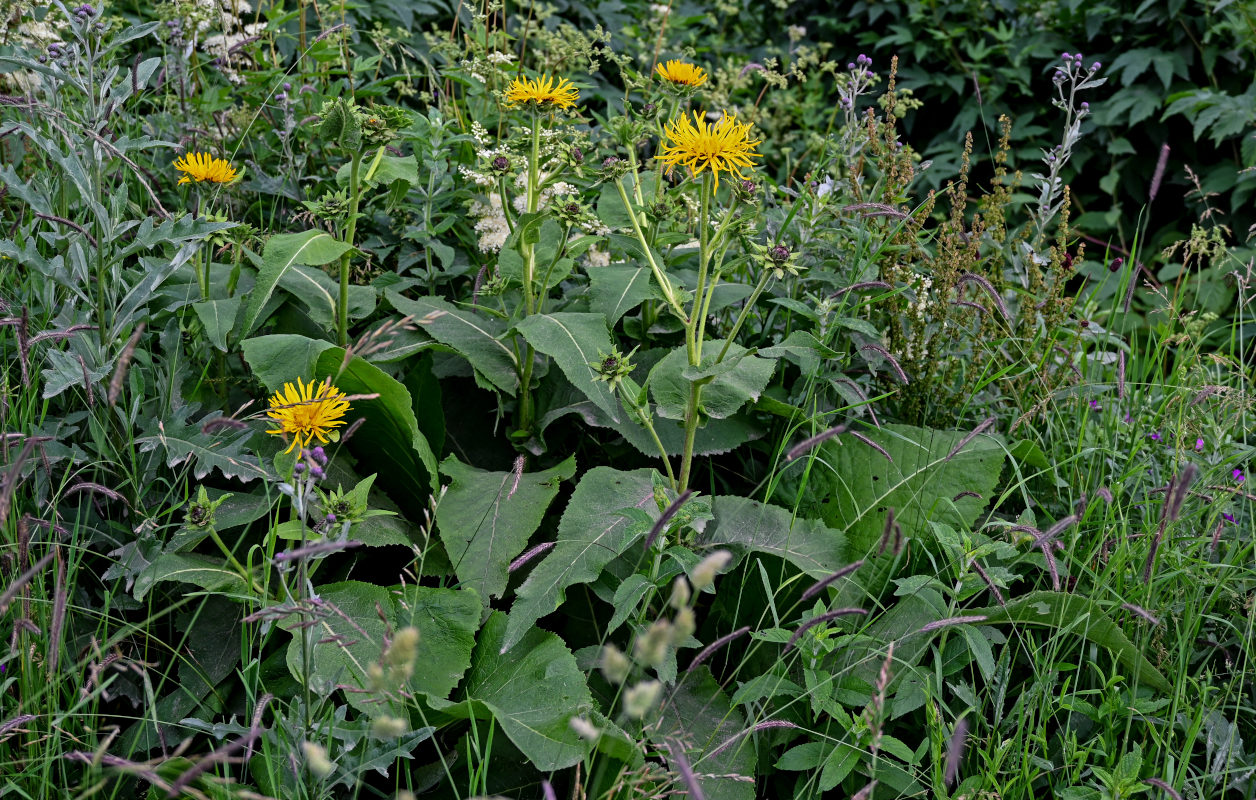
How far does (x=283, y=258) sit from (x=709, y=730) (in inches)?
47.9

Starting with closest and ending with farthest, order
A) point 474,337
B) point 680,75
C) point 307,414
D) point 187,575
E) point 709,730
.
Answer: point 307,414 < point 187,575 < point 709,730 < point 680,75 < point 474,337

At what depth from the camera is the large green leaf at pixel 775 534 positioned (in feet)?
6.47

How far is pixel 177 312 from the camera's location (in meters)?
2.23

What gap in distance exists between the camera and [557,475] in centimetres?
209

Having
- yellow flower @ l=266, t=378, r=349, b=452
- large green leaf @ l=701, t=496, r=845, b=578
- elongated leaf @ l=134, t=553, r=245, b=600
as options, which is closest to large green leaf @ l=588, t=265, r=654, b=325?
large green leaf @ l=701, t=496, r=845, b=578

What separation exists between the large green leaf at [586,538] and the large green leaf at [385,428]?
0.26 metres

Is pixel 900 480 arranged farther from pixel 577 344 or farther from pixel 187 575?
pixel 187 575

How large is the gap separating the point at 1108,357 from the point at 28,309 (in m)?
2.65

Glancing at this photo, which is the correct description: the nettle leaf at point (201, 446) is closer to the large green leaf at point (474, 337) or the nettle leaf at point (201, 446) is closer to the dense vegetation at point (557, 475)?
the dense vegetation at point (557, 475)

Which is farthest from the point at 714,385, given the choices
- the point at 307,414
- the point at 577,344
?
the point at 307,414

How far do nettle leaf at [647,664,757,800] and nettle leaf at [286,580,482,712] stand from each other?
0.37 metres

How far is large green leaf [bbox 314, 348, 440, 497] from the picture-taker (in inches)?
77.5

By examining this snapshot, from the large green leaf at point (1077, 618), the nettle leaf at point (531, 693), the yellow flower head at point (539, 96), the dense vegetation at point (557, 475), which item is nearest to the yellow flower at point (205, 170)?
the dense vegetation at point (557, 475)

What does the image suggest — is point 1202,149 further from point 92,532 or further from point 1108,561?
point 92,532
